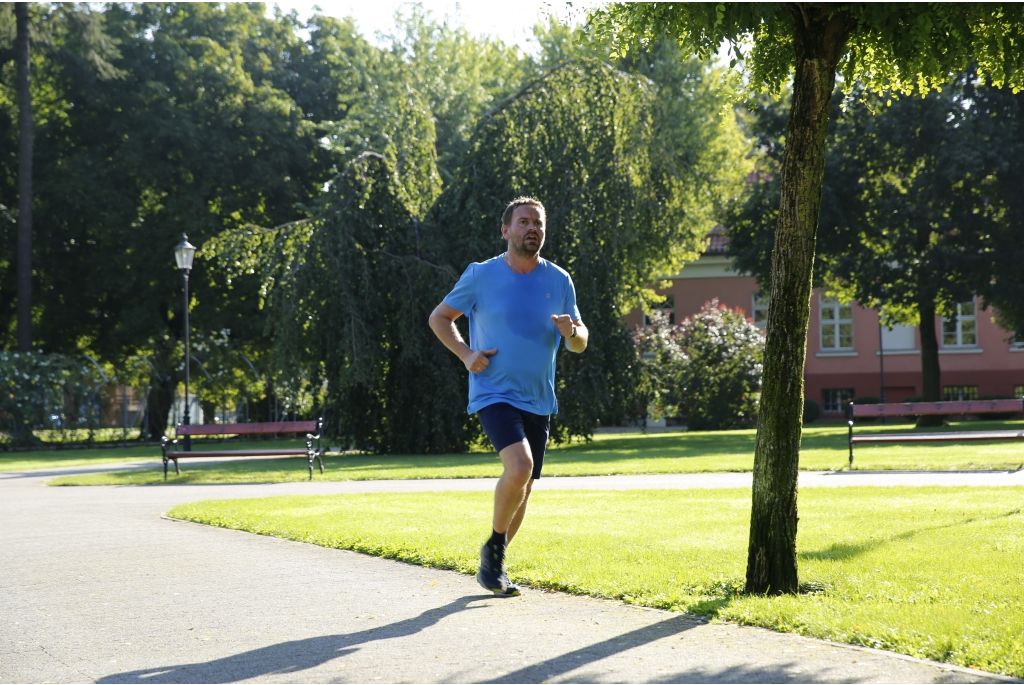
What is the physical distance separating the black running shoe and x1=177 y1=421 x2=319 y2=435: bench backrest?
12737 millimetres

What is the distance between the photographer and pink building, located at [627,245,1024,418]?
4156cm

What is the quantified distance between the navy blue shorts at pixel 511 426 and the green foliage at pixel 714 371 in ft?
83.5

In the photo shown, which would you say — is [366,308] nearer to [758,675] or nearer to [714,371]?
[714,371]

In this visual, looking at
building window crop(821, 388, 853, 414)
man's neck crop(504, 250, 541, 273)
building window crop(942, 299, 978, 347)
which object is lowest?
building window crop(821, 388, 853, 414)

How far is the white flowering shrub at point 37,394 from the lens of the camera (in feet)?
99.8

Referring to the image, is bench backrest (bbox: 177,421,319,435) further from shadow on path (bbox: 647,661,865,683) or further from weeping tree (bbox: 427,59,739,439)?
shadow on path (bbox: 647,661,865,683)

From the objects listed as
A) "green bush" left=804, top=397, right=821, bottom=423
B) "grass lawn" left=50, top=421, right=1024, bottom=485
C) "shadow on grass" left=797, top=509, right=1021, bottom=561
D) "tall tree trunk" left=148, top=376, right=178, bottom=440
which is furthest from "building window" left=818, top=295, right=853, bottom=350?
"shadow on grass" left=797, top=509, right=1021, bottom=561

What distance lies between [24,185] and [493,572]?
98.3 ft

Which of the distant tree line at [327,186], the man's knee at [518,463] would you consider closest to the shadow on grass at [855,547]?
the man's knee at [518,463]

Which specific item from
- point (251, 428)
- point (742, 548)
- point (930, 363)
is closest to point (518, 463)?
point (742, 548)

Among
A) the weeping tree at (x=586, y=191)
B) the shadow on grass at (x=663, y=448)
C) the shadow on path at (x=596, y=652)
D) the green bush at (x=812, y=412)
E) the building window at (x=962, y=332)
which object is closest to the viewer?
the shadow on path at (x=596, y=652)

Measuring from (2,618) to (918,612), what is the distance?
451 cm

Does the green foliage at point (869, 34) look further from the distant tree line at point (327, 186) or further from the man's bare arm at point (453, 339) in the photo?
the distant tree line at point (327, 186)

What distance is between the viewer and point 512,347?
19.7ft
